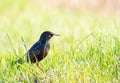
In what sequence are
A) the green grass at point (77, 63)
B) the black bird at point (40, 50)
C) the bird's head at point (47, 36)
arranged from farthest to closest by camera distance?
the bird's head at point (47, 36), the black bird at point (40, 50), the green grass at point (77, 63)

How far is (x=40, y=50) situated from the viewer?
823cm

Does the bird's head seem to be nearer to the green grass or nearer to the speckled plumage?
the speckled plumage

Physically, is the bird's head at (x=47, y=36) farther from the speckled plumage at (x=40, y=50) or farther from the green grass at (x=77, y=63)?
the green grass at (x=77, y=63)

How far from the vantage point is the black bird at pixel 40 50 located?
26.4ft

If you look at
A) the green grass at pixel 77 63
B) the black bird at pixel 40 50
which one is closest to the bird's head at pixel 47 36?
the black bird at pixel 40 50

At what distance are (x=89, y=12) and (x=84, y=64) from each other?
32.9 feet

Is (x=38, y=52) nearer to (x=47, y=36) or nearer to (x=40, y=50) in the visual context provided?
(x=40, y=50)

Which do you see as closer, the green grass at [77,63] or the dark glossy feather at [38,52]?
the green grass at [77,63]

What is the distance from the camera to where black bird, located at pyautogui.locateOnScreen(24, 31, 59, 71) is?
805 cm

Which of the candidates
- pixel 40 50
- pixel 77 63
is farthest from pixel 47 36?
pixel 77 63

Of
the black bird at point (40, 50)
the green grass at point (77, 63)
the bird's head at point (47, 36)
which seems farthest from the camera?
the bird's head at point (47, 36)

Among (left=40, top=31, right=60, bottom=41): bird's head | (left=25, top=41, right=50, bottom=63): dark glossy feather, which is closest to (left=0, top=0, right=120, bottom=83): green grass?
(left=25, top=41, right=50, bottom=63): dark glossy feather

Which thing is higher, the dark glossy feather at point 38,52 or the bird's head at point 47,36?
the bird's head at point 47,36

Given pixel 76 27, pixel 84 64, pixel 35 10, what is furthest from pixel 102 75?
pixel 35 10
